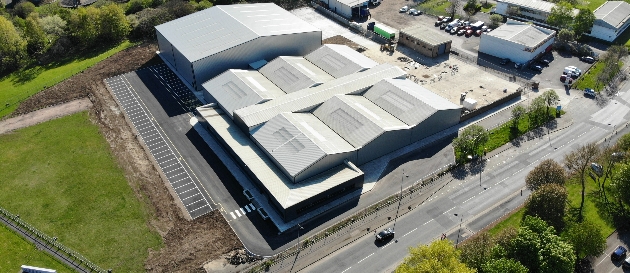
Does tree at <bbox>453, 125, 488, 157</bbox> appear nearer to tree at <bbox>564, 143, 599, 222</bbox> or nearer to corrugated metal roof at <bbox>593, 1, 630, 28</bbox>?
tree at <bbox>564, 143, 599, 222</bbox>

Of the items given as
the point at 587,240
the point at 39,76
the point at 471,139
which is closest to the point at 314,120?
the point at 471,139

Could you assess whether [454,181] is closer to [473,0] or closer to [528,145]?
[528,145]

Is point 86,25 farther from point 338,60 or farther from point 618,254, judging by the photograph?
point 618,254

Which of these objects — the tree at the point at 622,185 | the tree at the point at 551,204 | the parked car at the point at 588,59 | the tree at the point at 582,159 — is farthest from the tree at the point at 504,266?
the parked car at the point at 588,59

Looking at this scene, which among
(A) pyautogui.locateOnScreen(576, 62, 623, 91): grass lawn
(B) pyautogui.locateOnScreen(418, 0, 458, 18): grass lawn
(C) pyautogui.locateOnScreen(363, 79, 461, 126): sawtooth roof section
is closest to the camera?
(C) pyautogui.locateOnScreen(363, 79, 461, 126): sawtooth roof section

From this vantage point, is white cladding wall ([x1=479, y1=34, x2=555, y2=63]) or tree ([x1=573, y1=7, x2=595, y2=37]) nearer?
white cladding wall ([x1=479, y1=34, x2=555, y2=63])

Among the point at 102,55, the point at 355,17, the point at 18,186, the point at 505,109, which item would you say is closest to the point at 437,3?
the point at 355,17

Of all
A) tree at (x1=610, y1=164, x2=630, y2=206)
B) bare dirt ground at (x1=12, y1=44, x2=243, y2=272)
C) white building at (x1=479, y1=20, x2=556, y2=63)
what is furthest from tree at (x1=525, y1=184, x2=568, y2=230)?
white building at (x1=479, y1=20, x2=556, y2=63)
